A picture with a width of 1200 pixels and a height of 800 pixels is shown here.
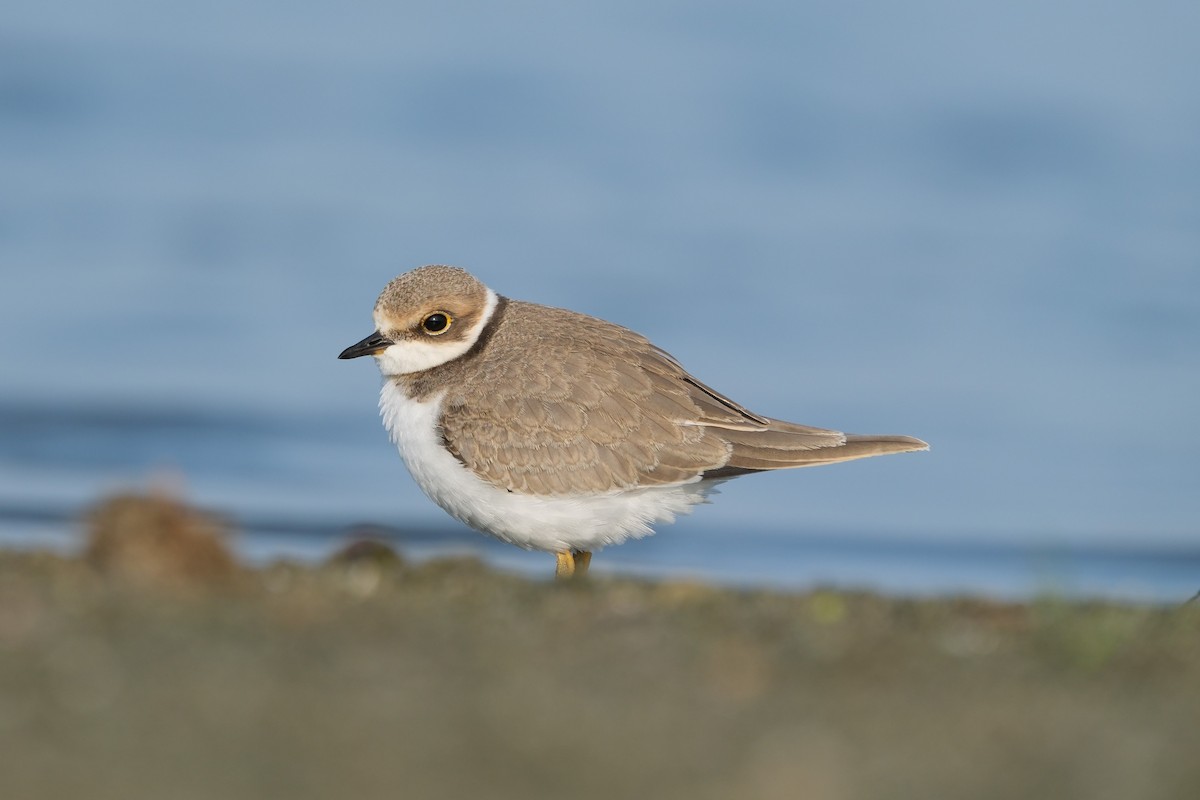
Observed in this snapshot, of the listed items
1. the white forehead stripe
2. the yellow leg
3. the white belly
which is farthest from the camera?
the white forehead stripe

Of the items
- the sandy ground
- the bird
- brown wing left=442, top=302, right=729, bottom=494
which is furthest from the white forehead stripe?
the sandy ground

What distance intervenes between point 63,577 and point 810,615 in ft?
7.43

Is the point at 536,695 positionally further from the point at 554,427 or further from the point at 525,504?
the point at 554,427

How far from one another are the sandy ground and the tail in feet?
8.07

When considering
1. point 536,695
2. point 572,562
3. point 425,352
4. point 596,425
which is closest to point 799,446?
point 596,425

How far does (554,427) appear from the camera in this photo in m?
7.64

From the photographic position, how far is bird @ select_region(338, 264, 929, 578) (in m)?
7.59

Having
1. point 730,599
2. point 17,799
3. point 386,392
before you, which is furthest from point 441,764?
point 386,392

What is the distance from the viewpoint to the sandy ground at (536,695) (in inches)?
142

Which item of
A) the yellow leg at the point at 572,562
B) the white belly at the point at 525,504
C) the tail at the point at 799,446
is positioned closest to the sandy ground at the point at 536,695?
the white belly at the point at 525,504

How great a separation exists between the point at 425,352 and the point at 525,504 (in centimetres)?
103

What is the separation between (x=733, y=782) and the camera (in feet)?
11.9

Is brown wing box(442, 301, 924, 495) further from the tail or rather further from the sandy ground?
the sandy ground

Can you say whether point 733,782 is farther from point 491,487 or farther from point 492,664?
point 491,487
